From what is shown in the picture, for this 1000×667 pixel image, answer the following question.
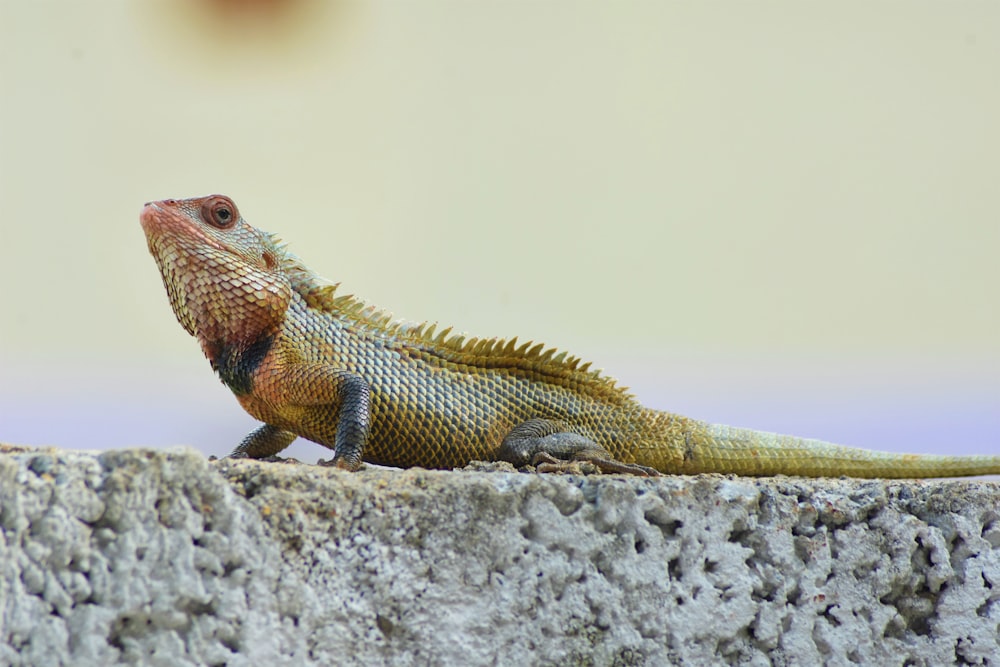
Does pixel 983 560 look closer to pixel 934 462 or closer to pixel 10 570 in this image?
pixel 934 462

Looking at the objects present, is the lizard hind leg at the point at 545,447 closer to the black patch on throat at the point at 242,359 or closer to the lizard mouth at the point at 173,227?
the black patch on throat at the point at 242,359

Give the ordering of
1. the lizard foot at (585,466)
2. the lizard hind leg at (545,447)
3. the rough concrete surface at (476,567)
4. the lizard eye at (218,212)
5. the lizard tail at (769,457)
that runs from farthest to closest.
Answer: the lizard tail at (769,457)
the lizard eye at (218,212)
the lizard hind leg at (545,447)
the lizard foot at (585,466)
the rough concrete surface at (476,567)

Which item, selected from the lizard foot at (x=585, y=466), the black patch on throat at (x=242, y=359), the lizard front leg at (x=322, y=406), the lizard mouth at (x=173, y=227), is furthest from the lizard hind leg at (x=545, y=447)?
the lizard mouth at (x=173, y=227)

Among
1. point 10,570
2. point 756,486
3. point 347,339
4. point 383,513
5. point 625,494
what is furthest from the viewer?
point 347,339

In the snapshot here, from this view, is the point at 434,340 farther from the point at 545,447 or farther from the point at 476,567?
the point at 476,567

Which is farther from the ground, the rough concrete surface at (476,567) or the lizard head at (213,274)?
the lizard head at (213,274)

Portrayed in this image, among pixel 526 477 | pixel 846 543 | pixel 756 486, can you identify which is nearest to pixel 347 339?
pixel 526 477

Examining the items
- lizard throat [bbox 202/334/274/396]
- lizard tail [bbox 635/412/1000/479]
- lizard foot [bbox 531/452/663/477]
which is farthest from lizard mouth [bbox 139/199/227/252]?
lizard tail [bbox 635/412/1000/479]
